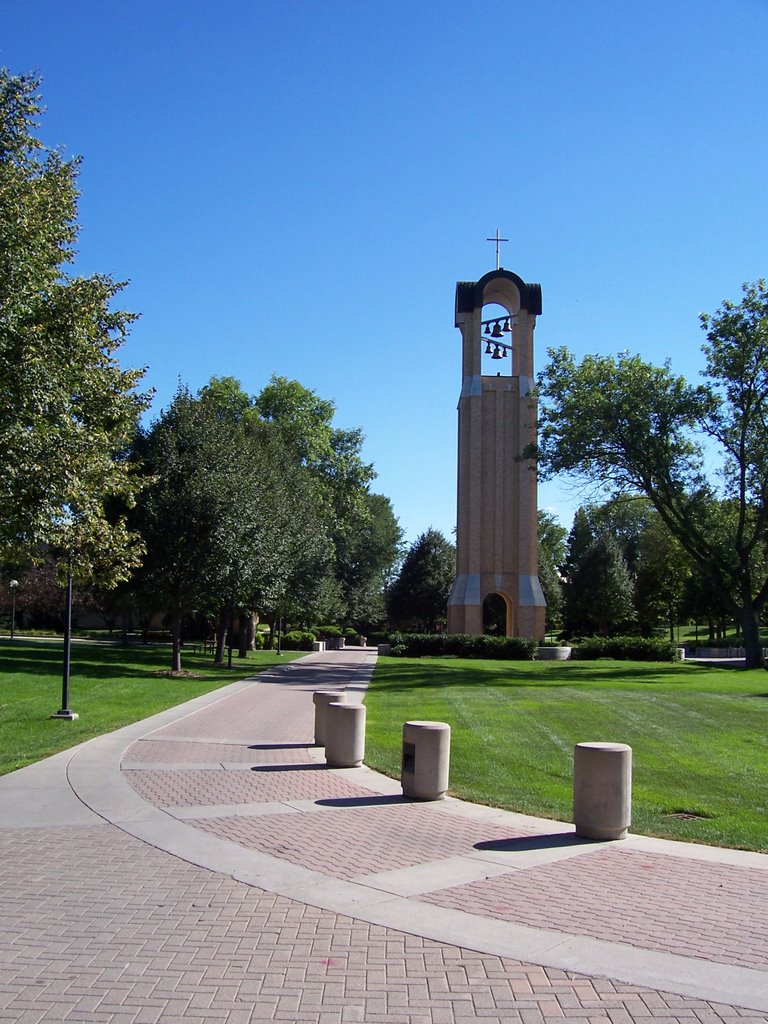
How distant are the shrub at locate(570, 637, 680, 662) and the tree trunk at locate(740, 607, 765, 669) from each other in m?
3.80

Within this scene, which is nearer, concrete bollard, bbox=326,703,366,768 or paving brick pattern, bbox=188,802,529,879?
paving brick pattern, bbox=188,802,529,879

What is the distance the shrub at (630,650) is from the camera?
39.8m

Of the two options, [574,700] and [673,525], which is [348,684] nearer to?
[574,700]

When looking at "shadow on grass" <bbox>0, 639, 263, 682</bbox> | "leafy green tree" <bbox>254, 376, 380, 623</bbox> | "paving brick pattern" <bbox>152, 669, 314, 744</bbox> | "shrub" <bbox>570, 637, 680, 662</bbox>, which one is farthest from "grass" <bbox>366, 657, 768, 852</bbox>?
"leafy green tree" <bbox>254, 376, 380, 623</bbox>

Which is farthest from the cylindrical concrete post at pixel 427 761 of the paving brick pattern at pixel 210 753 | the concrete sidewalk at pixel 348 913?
the paving brick pattern at pixel 210 753

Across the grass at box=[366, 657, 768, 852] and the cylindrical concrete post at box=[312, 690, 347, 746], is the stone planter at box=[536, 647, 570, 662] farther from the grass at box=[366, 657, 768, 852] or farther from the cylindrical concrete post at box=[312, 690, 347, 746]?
the cylindrical concrete post at box=[312, 690, 347, 746]

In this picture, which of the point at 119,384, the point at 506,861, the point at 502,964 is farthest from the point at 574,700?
the point at 502,964

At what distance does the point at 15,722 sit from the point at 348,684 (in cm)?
1140

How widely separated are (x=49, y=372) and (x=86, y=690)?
10343 mm

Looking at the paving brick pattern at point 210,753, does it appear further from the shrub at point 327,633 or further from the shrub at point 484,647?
the shrub at point 327,633

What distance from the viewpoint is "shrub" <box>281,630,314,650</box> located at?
5644 cm

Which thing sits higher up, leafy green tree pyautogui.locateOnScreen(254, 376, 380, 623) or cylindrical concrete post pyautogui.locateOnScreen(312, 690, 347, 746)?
leafy green tree pyautogui.locateOnScreen(254, 376, 380, 623)

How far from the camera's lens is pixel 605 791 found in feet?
26.1

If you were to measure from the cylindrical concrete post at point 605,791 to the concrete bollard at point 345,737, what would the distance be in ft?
13.7
